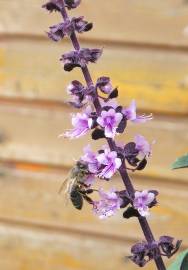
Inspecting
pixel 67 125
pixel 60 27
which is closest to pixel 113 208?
Result: pixel 60 27

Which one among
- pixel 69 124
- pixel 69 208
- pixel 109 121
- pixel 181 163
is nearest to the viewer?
pixel 109 121

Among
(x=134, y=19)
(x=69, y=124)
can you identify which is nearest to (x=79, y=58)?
(x=134, y=19)

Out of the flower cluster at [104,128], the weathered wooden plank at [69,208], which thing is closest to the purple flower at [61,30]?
the flower cluster at [104,128]

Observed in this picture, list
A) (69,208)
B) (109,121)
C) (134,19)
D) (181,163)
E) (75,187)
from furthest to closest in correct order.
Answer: (69,208)
(134,19)
(75,187)
(181,163)
(109,121)

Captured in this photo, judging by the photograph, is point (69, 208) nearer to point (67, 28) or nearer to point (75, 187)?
point (75, 187)

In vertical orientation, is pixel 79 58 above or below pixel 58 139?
below

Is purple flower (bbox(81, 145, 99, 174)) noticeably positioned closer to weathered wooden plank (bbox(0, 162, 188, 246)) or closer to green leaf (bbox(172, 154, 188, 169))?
green leaf (bbox(172, 154, 188, 169))

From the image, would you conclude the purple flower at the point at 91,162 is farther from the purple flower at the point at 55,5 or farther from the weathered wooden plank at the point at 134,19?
the weathered wooden plank at the point at 134,19
